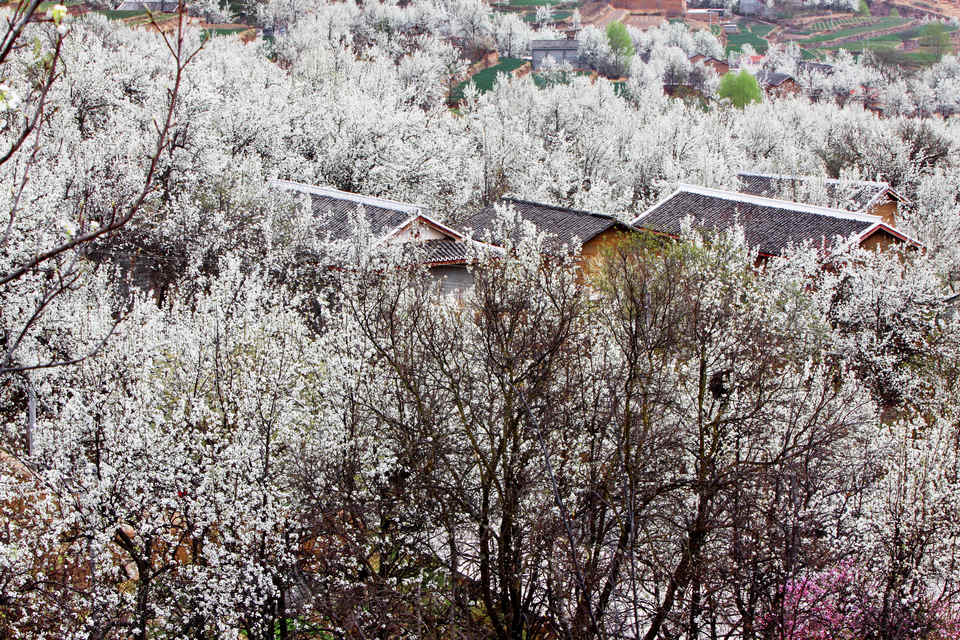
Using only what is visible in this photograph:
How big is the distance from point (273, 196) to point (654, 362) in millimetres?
19074

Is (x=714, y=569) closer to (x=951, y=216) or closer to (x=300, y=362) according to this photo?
(x=300, y=362)

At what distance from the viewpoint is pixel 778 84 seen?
111562mm

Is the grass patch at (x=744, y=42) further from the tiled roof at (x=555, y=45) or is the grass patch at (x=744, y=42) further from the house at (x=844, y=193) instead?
the house at (x=844, y=193)

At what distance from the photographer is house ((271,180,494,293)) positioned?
31078mm

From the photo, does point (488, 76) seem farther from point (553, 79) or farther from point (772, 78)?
point (772, 78)

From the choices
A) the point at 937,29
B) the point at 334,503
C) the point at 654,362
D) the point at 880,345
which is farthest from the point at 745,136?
the point at 937,29

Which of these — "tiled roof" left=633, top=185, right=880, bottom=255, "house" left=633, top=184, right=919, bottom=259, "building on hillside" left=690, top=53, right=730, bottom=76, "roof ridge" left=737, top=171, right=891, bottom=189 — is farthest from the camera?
"building on hillside" left=690, top=53, right=730, bottom=76

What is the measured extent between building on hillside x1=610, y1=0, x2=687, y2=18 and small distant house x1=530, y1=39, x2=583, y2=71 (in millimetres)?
54006

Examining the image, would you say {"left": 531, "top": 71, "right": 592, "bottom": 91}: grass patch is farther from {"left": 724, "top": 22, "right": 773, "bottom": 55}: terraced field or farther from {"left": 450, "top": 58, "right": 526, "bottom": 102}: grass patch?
{"left": 724, "top": 22, "right": 773, "bottom": 55}: terraced field

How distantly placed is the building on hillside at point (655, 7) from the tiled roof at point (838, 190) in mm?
140200

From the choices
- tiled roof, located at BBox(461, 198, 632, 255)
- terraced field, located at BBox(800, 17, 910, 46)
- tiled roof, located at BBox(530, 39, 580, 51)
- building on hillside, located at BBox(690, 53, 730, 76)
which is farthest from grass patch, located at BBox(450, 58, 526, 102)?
terraced field, located at BBox(800, 17, 910, 46)

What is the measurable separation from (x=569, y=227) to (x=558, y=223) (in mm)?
755

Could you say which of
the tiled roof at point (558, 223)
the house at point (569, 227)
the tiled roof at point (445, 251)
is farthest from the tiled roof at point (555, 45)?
the tiled roof at point (445, 251)

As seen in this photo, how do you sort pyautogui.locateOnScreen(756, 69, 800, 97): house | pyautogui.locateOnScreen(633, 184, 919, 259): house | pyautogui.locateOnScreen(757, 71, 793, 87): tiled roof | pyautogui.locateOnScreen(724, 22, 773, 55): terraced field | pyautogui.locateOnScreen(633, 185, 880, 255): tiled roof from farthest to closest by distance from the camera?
pyautogui.locateOnScreen(724, 22, 773, 55): terraced field, pyautogui.locateOnScreen(757, 71, 793, 87): tiled roof, pyautogui.locateOnScreen(756, 69, 800, 97): house, pyautogui.locateOnScreen(633, 185, 880, 255): tiled roof, pyautogui.locateOnScreen(633, 184, 919, 259): house
